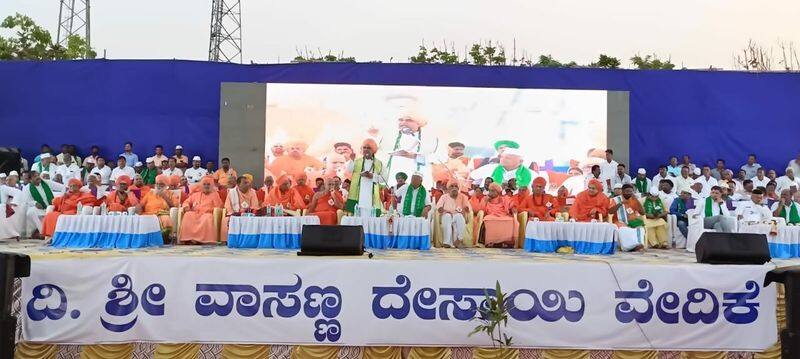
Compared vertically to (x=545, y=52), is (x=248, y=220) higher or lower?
lower

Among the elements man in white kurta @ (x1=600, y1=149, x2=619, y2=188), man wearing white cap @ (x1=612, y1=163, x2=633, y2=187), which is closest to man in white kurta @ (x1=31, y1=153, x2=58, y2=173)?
man in white kurta @ (x1=600, y1=149, x2=619, y2=188)

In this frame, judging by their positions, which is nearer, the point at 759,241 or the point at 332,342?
the point at 332,342

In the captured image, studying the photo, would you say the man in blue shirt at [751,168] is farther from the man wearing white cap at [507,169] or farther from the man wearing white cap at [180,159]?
the man wearing white cap at [180,159]

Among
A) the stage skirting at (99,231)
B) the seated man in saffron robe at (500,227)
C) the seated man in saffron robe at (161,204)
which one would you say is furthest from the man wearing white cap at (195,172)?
the seated man in saffron robe at (500,227)

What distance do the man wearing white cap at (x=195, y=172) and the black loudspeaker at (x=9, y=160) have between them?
11.3 ft

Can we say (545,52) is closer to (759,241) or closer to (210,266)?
(759,241)

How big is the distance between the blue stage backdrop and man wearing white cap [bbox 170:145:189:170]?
16.0 inches

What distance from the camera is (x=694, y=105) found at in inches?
509

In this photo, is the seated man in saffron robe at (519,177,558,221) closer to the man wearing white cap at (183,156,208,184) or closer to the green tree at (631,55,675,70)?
the man wearing white cap at (183,156,208,184)

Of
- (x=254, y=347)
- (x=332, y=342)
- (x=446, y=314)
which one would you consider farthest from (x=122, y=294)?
(x=446, y=314)

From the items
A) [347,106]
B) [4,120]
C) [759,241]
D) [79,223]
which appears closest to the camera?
[759,241]

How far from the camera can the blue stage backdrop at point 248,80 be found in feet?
42.2

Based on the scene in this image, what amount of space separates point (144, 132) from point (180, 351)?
9.58m

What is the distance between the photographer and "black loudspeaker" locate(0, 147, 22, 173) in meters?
12.1
